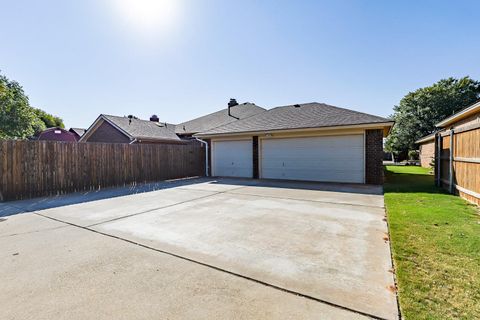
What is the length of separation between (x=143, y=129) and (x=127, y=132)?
1.73 meters

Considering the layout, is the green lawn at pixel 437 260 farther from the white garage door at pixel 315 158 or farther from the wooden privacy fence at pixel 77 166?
the wooden privacy fence at pixel 77 166

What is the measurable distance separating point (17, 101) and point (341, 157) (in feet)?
75.1

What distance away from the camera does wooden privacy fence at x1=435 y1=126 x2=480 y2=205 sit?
20.2 feet

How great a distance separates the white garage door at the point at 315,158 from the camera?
1052cm

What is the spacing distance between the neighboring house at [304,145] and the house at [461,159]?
1.97 m

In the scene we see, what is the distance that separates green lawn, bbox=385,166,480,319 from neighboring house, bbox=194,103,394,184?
185 inches

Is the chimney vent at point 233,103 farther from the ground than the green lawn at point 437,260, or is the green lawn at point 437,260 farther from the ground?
the chimney vent at point 233,103

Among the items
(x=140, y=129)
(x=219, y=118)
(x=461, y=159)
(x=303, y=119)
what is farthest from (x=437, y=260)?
(x=219, y=118)

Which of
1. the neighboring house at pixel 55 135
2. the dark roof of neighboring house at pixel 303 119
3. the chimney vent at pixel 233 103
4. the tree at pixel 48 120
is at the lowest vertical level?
the dark roof of neighboring house at pixel 303 119

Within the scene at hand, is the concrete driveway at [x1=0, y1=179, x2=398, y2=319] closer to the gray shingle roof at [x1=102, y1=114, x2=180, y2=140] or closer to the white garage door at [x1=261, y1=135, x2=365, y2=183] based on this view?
the white garage door at [x1=261, y1=135, x2=365, y2=183]

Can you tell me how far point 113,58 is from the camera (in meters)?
11.1

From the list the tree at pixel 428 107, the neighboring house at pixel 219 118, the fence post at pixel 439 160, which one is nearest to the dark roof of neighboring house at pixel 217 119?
the neighboring house at pixel 219 118

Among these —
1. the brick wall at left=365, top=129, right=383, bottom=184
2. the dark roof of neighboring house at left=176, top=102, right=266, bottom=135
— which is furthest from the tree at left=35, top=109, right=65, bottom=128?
the brick wall at left=365, top=129, right=383, bottom=184

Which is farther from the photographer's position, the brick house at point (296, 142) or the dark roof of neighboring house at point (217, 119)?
the dark roof of neighboring house at point (217, 119)
